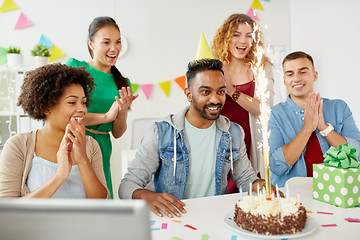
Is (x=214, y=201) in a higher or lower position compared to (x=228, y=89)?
lower

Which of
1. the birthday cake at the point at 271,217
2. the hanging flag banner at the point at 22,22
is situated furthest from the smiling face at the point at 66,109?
the hanging flag banner at the point at 22,22

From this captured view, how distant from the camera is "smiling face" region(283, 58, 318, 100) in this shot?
1962mm

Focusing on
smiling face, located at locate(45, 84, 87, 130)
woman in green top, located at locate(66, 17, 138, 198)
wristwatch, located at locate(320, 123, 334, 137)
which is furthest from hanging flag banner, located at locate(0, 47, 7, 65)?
wristwatch, located at locate(320, 123, 334, 137)

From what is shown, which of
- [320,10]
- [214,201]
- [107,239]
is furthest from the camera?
[320,10]

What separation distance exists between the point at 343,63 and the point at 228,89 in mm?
2275

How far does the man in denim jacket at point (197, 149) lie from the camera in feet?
5.03

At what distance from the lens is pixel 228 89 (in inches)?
80.4

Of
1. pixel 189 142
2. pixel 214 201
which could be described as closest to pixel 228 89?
pixel 189 142

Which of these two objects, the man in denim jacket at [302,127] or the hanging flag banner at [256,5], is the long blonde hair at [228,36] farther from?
the hanging flag banner at [256,5]

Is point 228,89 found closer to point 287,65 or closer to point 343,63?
point 287,65

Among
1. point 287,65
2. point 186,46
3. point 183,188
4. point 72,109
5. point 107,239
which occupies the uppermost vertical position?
point 186,46

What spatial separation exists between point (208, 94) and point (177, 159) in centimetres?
33

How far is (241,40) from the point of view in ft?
6.88

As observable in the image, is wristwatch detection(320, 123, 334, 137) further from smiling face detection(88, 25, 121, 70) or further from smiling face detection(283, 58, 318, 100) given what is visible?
smiling face detection(88, 25, 121, 70)
